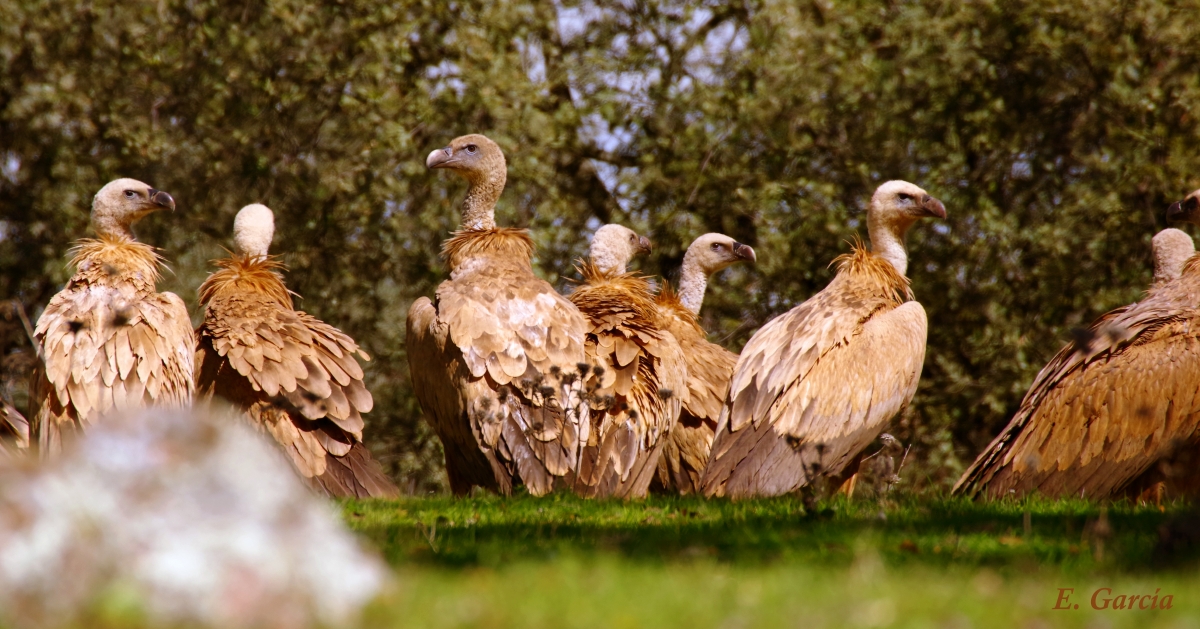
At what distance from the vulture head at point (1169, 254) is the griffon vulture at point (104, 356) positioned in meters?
7.93

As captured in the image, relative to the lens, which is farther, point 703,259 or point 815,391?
point 703,259

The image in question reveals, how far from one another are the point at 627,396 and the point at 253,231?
4283 millimetres

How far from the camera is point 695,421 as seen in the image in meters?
10.6

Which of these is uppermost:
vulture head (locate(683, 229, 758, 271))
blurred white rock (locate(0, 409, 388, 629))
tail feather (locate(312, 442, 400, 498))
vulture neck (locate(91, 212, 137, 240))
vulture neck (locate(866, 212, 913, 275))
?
vulture neck (locate(866, 212, 913, 275))

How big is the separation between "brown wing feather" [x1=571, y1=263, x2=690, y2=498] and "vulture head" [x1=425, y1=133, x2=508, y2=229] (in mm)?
1795

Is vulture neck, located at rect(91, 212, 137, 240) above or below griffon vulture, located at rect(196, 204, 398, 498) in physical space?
above

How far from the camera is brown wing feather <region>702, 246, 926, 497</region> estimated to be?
884 centimetres

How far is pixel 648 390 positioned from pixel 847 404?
1434 millimetres

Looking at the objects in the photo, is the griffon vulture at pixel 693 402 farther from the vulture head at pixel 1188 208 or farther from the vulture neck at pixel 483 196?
Answer: the vulture head at pixel 1188 208

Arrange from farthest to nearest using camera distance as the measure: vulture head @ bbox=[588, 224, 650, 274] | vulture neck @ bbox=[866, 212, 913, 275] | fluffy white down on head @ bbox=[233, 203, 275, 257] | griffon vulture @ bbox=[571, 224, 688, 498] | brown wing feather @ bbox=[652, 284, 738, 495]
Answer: vulture head @ bbox=[588, 224, 650, 274]
fluffy white down on head @ bbox=[233, 203, 275, 257]
vulture neck @ bbox=[866, 212, 913, 275]
brown wing feather @ bbox=[652, 284, 738, 495]
griffon vulture @ bbox=[571, 224, 688, 498]

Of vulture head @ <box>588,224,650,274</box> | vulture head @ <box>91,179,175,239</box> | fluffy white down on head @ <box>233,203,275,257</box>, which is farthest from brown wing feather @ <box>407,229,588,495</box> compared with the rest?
vulture head @ <box>91,179,175,239</box>

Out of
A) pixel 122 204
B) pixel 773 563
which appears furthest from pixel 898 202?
pixel 773 563

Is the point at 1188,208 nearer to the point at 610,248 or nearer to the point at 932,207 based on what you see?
the point at 932,207

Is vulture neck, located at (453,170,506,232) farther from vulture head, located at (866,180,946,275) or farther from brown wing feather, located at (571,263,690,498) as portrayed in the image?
vulture head, located at (866,180,946,275)
